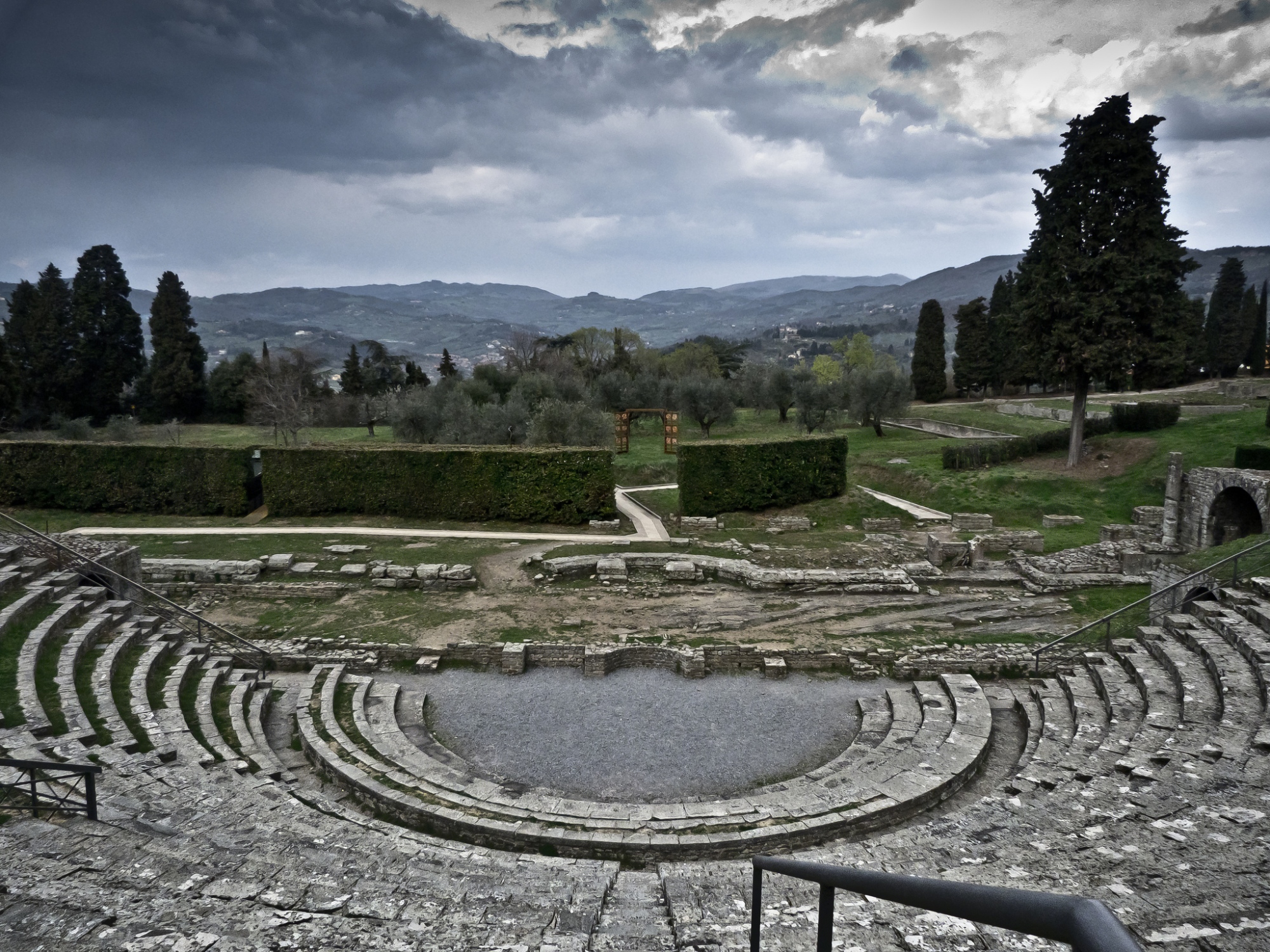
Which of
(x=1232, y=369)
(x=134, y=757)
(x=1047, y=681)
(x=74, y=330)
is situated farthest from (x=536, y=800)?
(x=1232, y=369)

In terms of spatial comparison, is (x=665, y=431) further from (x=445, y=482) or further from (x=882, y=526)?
(x=882, y=526)

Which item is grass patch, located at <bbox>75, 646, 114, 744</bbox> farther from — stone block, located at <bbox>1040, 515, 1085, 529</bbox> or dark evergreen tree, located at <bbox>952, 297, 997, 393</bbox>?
dark evergreen tree, located at <bbox>952, 297, 997, 393</bbox>

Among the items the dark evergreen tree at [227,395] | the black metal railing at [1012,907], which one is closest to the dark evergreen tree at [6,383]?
the dark evergreen tree at [227,395]

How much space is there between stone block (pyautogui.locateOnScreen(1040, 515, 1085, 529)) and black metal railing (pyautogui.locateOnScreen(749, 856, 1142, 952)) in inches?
A: 1194

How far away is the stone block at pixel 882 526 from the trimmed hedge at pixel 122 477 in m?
26.0

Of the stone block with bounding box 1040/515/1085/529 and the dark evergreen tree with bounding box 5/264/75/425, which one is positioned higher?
the dark evergreen tree with bounding box 5/264/75/425

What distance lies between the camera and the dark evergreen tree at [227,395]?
202 feet

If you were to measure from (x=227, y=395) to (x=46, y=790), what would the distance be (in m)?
60.0

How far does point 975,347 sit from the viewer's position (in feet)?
209

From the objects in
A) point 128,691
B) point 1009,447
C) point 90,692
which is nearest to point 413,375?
point 1009,447

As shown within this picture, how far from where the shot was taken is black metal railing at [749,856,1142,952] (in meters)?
1.65

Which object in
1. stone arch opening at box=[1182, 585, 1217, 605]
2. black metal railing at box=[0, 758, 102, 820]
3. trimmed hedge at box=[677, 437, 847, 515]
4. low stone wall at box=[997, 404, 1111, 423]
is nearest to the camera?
black metal railing at box=[0, 758, 102, 820]

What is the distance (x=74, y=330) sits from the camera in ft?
173

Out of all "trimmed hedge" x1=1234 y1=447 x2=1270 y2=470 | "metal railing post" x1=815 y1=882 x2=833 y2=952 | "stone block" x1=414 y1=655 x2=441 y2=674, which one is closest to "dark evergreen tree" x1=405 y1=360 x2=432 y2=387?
"stone block" x1=414 y1=655 x2=441 y2=674
